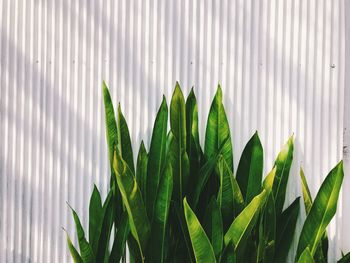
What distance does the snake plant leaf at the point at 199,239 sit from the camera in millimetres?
1278

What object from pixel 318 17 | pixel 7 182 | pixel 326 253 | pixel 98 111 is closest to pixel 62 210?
pixel 7 182

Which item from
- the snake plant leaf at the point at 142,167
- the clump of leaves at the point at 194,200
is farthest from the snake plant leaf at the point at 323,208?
the snake plant leaf at the point at 142,167

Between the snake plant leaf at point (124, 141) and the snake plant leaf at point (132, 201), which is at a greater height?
the snake plant leaf at point (124, 141)

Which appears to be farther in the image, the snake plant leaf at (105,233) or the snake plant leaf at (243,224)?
the snake plant leaf at (105,233)

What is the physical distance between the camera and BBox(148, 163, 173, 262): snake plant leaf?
139cm

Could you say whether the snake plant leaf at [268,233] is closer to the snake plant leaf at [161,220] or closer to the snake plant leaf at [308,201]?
the snake plant leaf at [308,201]

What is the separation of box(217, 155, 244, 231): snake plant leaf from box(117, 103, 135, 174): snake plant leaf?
0.93 feet

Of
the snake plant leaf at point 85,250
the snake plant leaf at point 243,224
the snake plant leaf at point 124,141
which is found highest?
the snake plant leaf at point 124,141

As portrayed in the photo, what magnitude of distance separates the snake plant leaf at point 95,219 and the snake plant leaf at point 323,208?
592 millimetres

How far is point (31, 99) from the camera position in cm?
176

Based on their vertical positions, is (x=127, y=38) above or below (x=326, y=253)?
above

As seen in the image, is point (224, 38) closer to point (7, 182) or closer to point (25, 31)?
point (25, 31)

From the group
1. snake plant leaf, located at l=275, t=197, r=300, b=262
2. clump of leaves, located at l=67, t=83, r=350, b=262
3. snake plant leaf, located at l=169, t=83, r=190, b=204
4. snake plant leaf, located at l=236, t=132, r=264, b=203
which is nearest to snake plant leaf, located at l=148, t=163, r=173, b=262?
clump of leaves, located at l=67, t=83, r=350, b=262

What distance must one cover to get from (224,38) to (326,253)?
0.72 metres
